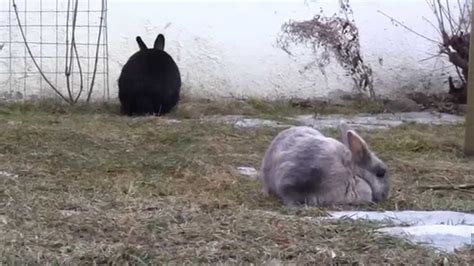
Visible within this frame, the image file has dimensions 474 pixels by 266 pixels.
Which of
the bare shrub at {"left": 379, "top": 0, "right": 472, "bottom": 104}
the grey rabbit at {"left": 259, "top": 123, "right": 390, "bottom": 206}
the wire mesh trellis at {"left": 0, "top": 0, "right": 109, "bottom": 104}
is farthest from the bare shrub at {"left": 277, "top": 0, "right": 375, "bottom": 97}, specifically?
the grey rabbit at {"left": 259, "top": 123, "right": 390, "bottom": 206}

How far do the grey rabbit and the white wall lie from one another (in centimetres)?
437

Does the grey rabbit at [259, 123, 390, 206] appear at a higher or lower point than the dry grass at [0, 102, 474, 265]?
higher

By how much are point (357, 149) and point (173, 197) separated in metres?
0.82

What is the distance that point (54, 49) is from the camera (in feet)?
27.5

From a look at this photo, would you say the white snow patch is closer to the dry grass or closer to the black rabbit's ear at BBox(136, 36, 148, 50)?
the dry grass

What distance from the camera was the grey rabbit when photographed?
154 inches

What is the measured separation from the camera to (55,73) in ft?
27.6

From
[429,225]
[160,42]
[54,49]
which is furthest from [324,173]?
[54,49]

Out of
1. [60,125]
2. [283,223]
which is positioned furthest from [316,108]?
[283,223]

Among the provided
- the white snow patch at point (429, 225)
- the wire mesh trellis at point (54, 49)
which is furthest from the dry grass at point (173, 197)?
the wire mesh trellis at point (54, 49)

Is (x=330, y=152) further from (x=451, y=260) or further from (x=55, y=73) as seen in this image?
(x=55, y=73)

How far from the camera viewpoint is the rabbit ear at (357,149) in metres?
4.02

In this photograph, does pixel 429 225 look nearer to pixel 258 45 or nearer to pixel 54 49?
pixel 258 45

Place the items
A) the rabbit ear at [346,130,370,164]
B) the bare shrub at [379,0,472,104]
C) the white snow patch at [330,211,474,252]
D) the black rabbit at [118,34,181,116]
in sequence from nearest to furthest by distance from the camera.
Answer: the white snow patch at [330,211,474,252] < the rabbit ear at [346,130,370,164] < the black rabbit at [118,34,181,116] < the bare shrub at [379,0,472,104]
